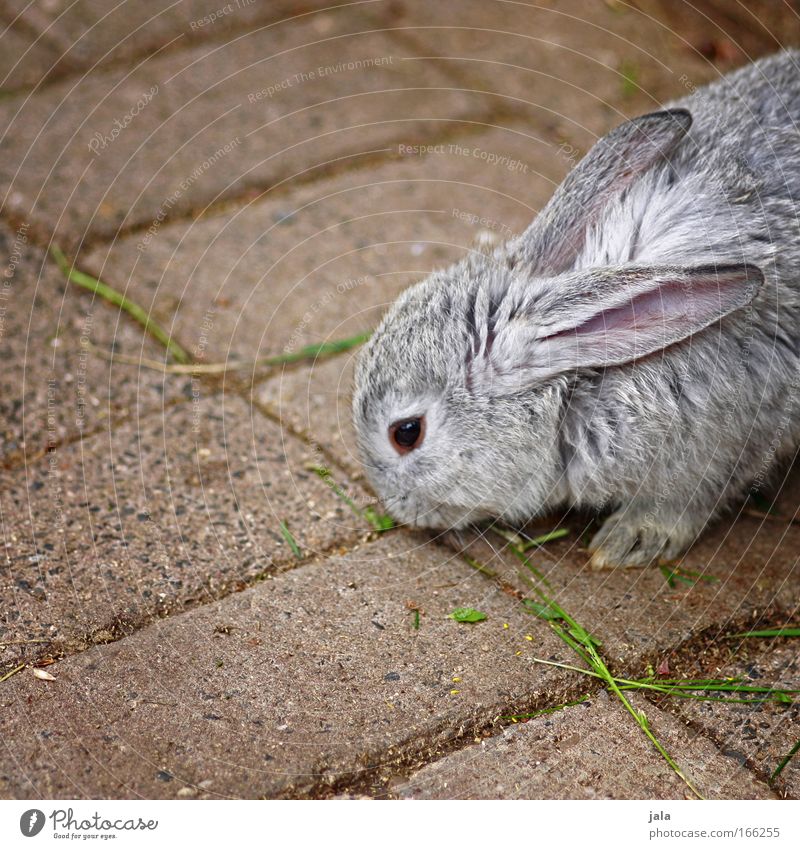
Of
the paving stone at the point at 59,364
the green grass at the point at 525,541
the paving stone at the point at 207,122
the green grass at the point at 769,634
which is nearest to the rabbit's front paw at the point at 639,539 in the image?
the green grass at the point at 525,541

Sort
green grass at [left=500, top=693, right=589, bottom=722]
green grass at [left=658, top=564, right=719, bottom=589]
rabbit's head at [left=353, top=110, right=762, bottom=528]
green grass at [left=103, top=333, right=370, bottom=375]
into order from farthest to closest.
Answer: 1. green grass at [left=103, top=333, right=370, bottom=375]
2. green grass at [left=658, top=564, right=719, bottom=589]
3. rabbit's head at [left=353, top=110, right=762, bottom=528]
4. green grass at [left=500, top=693, right=589, bottom=722]

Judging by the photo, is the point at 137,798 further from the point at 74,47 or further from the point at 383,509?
the point at 74,47

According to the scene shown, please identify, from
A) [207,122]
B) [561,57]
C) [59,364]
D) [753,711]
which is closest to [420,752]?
[753,711]

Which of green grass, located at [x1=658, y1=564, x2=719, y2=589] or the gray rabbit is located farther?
green grass, located at [x1=658, y1=564, x2=719, y2=589]

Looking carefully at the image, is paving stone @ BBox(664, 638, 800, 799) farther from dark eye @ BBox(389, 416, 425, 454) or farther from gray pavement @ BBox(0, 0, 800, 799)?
dark eye @ BBox(389, 416, 425, 454)

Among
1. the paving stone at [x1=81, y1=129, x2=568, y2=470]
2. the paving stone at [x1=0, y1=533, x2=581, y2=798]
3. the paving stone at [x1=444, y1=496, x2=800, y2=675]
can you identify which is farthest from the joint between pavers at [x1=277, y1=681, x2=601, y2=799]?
the paving stone at [x1=81, y1=129, x2=568, y2=470]

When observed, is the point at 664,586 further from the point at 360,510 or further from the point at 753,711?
the point at 360,510
